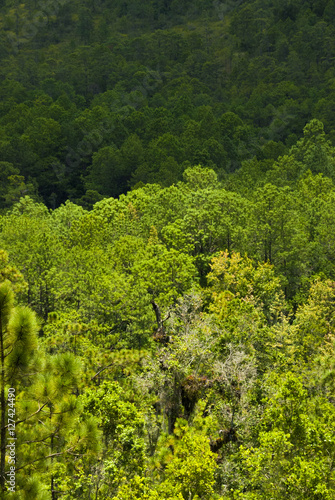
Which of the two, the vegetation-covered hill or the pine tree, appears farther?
the vegetation-covered hill

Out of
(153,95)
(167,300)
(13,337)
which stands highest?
(13,337)

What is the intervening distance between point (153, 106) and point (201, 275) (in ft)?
318

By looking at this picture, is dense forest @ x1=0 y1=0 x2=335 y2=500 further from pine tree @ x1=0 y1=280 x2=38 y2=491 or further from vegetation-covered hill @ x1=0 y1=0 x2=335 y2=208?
vegetation-covered hill @ x1=0 y1=0 x2=335 y2=208

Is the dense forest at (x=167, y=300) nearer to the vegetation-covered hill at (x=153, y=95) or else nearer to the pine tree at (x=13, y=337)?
the pine tree at (x=13, y=337)

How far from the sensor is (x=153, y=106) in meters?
132

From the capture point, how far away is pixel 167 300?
34406 millimetres

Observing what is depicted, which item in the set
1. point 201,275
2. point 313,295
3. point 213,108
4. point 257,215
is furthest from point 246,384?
point 213,108

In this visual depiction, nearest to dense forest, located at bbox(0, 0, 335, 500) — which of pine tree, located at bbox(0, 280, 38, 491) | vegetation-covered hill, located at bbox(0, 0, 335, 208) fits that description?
pine tree, located at bbox(0, 280, 38, 491)

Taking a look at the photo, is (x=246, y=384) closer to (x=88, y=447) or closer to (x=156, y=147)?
(x=88, y=447)

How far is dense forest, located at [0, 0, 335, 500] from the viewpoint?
45.3 ft

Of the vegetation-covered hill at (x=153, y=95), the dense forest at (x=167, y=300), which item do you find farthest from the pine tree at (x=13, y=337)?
the vegetation-covered hill at (x=153, y=95)

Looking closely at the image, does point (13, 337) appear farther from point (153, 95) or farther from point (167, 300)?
point (153, 95)

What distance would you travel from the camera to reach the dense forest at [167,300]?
1380 centimetres

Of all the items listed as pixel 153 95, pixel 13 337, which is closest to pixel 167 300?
pixel 13 337
